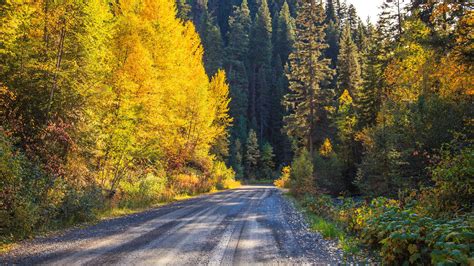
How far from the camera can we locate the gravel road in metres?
6.89

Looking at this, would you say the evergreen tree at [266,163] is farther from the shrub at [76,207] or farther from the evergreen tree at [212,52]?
the shrub at [76,207]

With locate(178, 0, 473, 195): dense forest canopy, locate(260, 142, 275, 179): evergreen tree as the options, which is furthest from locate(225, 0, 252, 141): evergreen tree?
locate(260, 142, 275, 179): evergreen tree

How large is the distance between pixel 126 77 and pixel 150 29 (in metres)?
4.63

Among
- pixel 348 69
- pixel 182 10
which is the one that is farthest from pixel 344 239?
pixel 182 10

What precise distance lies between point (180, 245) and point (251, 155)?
58696 millimetres

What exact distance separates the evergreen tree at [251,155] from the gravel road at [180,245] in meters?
54.2

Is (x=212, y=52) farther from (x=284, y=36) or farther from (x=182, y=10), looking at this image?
(x=284, y=36)

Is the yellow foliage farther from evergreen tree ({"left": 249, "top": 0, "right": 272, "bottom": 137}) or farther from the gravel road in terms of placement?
evergreen tree ({"left": 249, "top": 0, "right": 272, "bottom": 137})

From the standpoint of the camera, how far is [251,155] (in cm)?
6675

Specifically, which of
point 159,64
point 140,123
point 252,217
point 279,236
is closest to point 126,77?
point 140,123

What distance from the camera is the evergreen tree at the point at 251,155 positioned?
66.6 metres

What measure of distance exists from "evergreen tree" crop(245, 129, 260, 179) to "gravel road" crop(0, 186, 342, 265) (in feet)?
178

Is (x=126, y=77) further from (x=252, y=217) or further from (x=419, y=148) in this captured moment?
(x=419, y=148)

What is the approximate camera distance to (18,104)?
1173 cm
